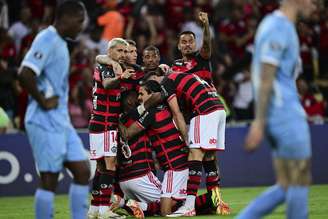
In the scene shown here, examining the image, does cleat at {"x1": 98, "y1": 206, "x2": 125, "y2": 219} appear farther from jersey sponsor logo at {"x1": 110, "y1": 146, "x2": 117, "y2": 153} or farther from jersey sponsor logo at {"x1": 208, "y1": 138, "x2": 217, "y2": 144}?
jersey sponsor logo at {"x1": 208, "y1": 138, "x2": 217, "y2": 144}

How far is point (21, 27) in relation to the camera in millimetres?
18328

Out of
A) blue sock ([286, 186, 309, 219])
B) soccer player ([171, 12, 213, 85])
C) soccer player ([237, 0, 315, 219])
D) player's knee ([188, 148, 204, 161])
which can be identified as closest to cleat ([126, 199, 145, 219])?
player's knee ([188, 148, 204, 161])

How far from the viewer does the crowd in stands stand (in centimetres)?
1697

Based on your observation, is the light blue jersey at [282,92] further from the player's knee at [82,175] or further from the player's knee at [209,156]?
the player's knee at [209,156]

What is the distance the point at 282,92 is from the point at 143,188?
4.29m

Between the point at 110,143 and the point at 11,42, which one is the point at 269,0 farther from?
the point at 110,143

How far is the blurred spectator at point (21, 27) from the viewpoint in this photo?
719 inches

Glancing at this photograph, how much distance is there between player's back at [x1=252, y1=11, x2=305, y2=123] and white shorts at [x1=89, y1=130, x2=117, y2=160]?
4025mm

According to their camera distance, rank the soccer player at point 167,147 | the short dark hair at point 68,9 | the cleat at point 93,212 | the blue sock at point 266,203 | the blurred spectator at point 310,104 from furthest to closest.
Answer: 1. the blurred spectator at point 310,104
2. the soccer player at point 167,147
3. the cleat at point 93,212
4. the short dark hair at point 68,9
5. the blue sock at point 266,203

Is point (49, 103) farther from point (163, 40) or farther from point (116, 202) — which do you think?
point (163, 40)

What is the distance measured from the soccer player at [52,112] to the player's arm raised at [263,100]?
1.92 metres

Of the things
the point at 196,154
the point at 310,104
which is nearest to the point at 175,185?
the point at 196,154

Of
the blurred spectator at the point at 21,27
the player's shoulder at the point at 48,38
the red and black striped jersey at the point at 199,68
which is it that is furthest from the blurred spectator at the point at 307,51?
the player's shoulder at the point at 48,38

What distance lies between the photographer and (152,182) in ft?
35.5
